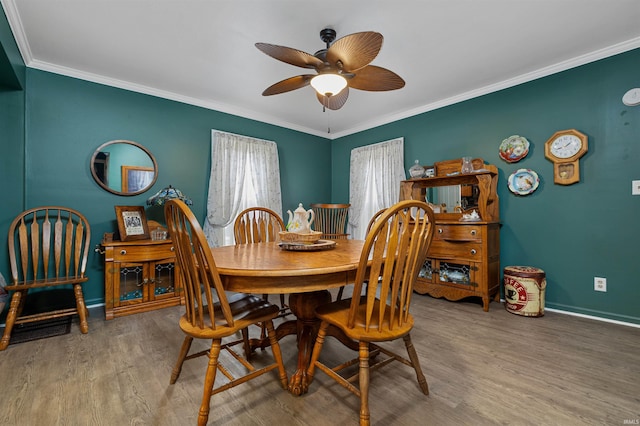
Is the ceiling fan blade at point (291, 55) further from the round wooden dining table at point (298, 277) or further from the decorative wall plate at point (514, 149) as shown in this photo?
the decorative wall plate at point (514, 149)

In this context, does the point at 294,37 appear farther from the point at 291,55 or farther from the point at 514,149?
the point at 514,149

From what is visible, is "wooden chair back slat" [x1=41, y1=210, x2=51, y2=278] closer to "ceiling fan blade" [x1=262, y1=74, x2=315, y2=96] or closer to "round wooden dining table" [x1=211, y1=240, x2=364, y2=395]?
"round wooden dining table" [x1=211, y1=240, x2=364, y2=395]

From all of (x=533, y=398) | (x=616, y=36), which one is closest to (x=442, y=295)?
(x=533, y=398)

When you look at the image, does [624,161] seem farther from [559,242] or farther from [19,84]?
[19,84]

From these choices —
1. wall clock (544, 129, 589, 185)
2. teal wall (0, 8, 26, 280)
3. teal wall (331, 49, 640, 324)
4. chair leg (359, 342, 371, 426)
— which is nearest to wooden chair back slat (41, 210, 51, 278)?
teal wall (0, 8, 26, 280)

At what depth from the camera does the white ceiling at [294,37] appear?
1994mm

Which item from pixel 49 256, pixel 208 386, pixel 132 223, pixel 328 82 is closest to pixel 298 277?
pixel 208 386

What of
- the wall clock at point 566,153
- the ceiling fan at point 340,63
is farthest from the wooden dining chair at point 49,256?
the wall clock at point 566,153

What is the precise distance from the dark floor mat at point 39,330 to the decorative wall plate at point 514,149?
4447 mm

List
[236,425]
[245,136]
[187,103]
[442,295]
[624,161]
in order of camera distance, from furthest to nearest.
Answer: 1. [245,136]
2. [187,103]
3. [442,295]
4. [624,161]
5. [236,425]

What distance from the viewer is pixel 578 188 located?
8.77ft

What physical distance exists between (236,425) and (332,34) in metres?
2.56

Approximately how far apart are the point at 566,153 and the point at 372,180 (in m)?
2.29

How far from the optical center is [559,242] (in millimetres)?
2781
